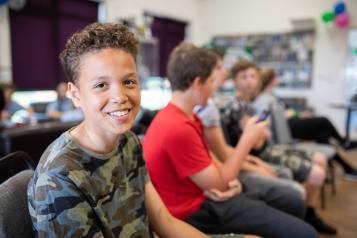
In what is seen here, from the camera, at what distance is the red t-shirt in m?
1.26

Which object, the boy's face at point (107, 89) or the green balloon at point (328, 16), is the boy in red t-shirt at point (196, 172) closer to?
the boy's face at point (107, 89)

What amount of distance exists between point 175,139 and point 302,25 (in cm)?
539

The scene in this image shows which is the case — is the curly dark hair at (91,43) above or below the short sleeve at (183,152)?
above

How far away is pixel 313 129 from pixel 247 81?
149 cm

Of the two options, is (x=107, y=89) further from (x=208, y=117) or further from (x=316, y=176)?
(x=316, y=176)

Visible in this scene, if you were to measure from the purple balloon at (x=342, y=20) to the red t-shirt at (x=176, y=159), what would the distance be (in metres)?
5.07

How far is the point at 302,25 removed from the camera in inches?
229

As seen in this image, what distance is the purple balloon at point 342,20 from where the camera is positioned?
535 cm

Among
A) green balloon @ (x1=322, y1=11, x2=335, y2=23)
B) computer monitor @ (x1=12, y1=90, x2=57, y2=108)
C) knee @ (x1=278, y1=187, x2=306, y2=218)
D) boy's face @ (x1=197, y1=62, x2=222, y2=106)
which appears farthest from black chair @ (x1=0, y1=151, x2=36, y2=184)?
green balloon @ (x1=322, y1=11, x2=335, y2=23)

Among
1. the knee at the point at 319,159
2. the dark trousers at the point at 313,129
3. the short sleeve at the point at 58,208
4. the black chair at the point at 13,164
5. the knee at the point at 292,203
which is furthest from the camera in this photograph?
the dark trousers at the point at 313,129

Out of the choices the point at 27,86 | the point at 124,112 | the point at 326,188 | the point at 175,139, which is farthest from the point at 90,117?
the point at 27,86

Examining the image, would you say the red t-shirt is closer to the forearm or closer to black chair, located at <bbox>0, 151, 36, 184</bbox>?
black chair, located at <bbox>0, 151, 36, 184</bbox>

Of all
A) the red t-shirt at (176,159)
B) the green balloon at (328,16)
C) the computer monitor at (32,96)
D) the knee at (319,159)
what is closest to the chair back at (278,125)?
the knee at (319,159)

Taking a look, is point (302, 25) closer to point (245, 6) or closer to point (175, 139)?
point (245, 6)
